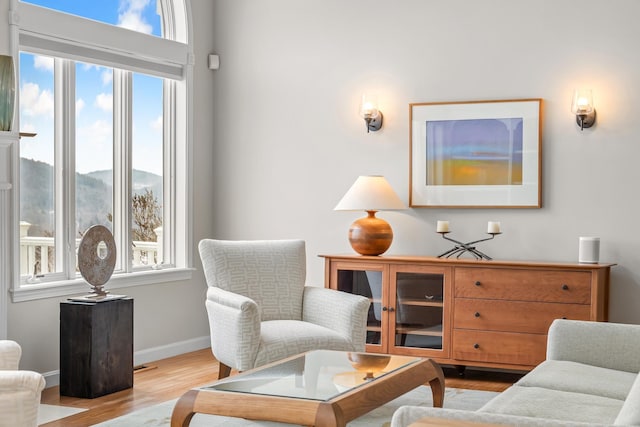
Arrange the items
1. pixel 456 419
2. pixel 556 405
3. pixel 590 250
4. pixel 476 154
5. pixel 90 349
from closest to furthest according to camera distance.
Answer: pixel 456 419 < pixel 556 405 < pixel 90 349 < pixel 590 250 < pixel 476 154

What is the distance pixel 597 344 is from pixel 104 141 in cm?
334

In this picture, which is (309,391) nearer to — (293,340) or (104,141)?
(293,340)

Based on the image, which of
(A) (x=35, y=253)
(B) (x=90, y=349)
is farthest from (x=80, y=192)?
(B) (x=90, y=349)

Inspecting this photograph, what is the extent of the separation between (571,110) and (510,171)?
52 cm

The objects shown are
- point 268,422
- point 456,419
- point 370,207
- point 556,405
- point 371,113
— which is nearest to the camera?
point 456,419

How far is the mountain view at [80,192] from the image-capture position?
198 inches

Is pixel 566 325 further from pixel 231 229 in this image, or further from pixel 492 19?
pixel 231 229

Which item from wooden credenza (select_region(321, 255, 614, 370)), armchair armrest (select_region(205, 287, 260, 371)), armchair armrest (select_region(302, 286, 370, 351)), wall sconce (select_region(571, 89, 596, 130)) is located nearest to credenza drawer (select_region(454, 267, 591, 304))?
wooden credenza (select_region(321, 255, 614, 370))

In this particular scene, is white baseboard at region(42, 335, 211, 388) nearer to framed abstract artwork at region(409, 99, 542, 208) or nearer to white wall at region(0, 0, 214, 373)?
white wall at region(0, 0, 214, 373)

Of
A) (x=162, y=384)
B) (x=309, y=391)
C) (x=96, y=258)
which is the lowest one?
(x=162, y=384)

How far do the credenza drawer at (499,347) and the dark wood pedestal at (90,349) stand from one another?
1.99m

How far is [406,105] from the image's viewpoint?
5781 mm

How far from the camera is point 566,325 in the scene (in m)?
3.80

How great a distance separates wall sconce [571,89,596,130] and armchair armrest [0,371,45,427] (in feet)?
11.7
